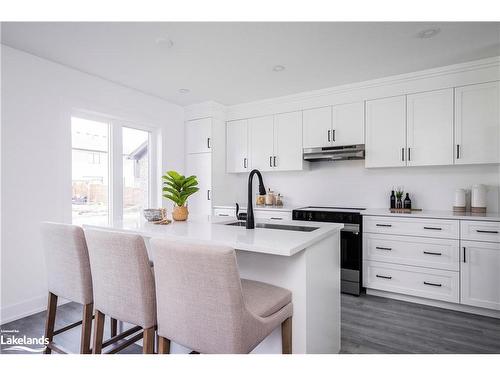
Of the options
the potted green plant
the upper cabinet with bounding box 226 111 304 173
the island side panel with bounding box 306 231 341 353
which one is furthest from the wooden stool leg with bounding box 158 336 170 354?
the upper cabinet with bounding box 226 111 304 173

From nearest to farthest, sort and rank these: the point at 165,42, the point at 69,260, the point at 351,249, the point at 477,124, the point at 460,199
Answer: the point at 69,260, the point at 165,42, the point at 477,124, the point at 460,199, the point at 351,249

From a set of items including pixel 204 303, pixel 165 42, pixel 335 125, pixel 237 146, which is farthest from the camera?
pixel 237 146

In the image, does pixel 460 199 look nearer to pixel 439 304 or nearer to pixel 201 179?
pixel 439 304

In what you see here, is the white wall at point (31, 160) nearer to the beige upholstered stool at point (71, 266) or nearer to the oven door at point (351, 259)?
the beige upholstered stool at point (71, 266)

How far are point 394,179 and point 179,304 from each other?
3251 mm

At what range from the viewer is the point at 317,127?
386cm

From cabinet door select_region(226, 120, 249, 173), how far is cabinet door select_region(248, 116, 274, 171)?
0.11m

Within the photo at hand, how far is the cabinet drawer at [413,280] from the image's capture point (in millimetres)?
2811

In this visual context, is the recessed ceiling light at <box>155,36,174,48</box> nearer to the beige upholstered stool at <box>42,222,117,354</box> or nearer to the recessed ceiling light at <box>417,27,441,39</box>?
the beige upholstered stool at <box>42,222,117,354</box>

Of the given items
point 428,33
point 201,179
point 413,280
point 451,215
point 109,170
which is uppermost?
point 428,33

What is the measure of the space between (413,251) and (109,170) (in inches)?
145

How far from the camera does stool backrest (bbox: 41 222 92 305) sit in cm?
171

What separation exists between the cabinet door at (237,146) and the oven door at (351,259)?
190cm

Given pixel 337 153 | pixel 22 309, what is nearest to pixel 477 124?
pixel 337 153
